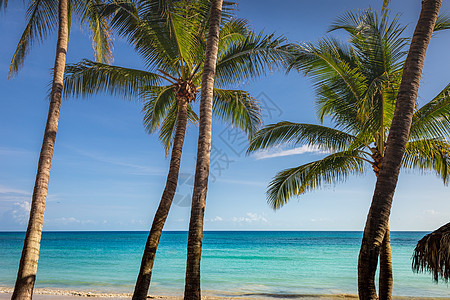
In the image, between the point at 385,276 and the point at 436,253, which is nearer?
the point at 436,253

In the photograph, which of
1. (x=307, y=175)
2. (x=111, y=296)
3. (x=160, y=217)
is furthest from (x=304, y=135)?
(x=111, y=296)

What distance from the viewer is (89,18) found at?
9.22m

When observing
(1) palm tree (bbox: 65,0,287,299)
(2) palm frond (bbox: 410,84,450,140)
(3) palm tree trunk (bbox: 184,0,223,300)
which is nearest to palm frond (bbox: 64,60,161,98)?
(1) palm tree (bbox: 65,0,287,299)

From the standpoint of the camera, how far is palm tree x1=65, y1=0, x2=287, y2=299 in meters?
8.03

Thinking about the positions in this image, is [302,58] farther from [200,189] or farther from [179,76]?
[200,189]

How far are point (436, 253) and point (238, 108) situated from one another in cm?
654

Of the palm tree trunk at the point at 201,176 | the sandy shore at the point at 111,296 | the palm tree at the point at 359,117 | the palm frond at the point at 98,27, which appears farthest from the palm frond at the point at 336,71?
the sandy shore at the point at 111,296

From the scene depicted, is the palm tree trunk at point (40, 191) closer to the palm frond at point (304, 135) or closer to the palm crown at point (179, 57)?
the palm crown at point (179, 57)

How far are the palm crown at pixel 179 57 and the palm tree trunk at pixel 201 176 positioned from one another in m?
1.58

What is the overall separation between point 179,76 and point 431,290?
14444 millimetres

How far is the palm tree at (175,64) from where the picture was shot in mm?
→ 8031

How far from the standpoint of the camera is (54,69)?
7410mm

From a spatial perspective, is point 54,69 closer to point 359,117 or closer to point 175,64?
point 175,64

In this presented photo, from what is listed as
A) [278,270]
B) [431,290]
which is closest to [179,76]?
[431,290]
